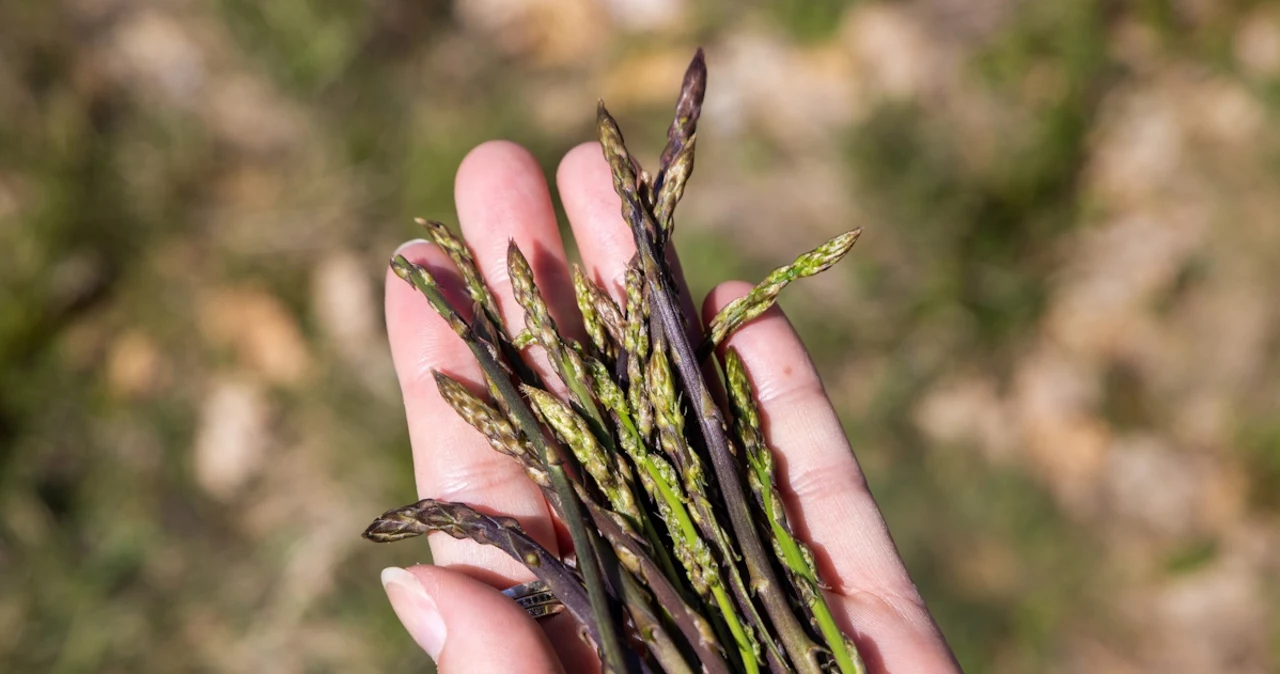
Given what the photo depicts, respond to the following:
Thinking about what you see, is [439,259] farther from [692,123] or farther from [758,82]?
[758,82]

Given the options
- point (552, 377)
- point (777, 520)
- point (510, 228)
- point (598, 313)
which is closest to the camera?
point (777, 520)

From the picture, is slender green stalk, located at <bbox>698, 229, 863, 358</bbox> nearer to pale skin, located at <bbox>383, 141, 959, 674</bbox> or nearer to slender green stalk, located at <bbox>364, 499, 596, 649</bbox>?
pale skin, located at <bbox>383, 141, 959, 674</bbox>

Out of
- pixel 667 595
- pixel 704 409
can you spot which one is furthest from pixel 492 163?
pixel 667 595

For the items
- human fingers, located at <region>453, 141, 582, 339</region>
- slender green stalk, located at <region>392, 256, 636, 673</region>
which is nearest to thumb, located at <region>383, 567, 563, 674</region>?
slender green stalk, located at <region>392, 256, 636, 673</region>

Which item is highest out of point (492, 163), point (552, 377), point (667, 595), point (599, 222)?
point (492, 163)

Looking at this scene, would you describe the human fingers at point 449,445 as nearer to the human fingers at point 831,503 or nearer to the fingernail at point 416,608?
the fingernail at point 416,608

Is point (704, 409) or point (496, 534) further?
point (704, 409)

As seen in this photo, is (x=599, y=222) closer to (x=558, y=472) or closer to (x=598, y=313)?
(x=598, y=313)
